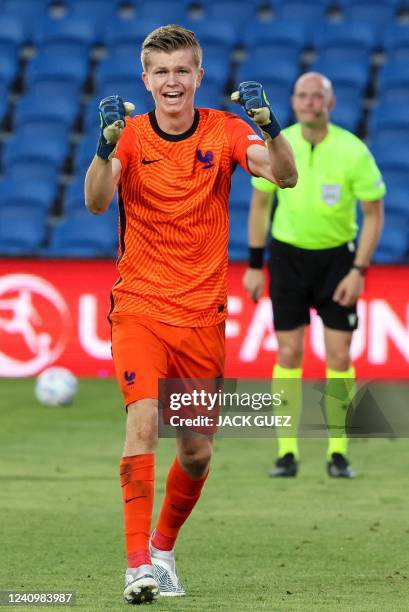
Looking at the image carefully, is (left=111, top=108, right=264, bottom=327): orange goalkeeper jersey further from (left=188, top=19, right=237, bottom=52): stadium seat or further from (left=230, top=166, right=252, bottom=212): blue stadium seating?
(left=188, top=19, right=237, bottom=52): stadium seat

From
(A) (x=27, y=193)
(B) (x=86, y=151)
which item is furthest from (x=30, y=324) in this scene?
(B) (x=86, y=151)

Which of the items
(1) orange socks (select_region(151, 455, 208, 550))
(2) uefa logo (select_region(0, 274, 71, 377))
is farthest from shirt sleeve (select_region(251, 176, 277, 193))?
(2) uefa logo (select_region(0, 274, 71, 377))

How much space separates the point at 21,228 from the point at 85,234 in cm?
72

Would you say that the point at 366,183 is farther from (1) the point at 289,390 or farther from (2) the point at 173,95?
(2) the point at 173,95

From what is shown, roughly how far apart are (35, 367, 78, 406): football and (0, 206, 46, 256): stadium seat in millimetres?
2706

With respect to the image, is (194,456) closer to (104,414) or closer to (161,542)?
(161,542)

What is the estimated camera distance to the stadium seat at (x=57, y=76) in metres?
16.6

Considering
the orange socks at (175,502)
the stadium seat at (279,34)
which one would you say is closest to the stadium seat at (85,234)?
the stadium seat at (279,34)

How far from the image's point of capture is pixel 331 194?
8.38 metres

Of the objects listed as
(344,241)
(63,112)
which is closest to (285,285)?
(344,241)

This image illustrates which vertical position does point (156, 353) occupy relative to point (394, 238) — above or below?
below

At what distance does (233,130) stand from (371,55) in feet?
39.6

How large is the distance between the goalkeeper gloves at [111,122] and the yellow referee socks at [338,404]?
66.1 inches

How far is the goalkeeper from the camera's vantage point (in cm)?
492
